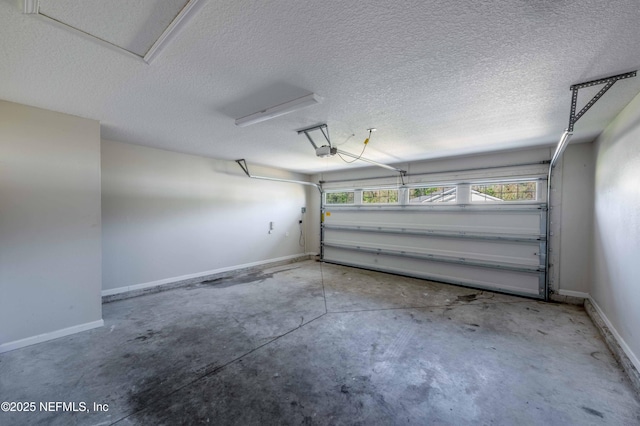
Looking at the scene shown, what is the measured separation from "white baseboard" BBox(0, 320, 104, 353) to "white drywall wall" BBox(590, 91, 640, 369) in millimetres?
5347

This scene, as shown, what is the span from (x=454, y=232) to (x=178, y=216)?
206 inches

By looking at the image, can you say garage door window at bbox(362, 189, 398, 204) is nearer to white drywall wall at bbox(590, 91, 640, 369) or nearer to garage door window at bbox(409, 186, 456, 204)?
garage door window at bbox(409, 186, 456, 204)

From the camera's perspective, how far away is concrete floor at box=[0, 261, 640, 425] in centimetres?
170

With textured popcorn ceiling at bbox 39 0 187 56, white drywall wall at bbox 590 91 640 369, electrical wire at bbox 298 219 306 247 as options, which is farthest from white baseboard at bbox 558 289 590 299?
textured popcorn ceiling at bbox 39 0 187 56

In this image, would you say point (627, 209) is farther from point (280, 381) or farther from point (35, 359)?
point (35, 359)

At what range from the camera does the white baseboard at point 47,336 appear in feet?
7.91

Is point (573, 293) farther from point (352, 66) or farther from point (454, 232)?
point (352, 66)

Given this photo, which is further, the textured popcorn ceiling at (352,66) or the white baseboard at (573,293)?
the white baseboard at (573,293)

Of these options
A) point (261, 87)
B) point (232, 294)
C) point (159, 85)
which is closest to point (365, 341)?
point (232, 294)

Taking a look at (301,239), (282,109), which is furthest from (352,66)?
(301,239)

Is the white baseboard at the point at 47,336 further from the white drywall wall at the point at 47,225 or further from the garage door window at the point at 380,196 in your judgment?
the garage door window at the point at 380,196

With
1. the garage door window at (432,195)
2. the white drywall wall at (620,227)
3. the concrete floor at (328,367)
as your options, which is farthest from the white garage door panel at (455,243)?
the white drywall wall at (620,227)

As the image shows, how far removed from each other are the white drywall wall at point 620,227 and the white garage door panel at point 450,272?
830 mm

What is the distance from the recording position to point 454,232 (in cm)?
470
